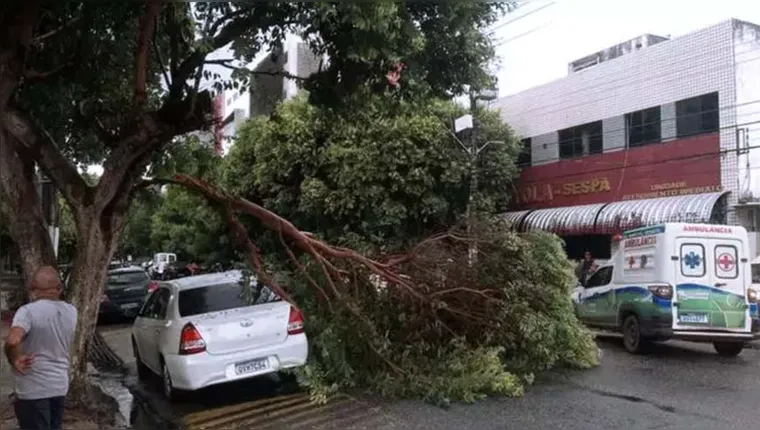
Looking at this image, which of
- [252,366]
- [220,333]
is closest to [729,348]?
[252,366]

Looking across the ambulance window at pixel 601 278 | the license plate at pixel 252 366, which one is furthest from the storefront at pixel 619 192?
the license plate at pixel 252 366

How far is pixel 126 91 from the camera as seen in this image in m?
10.7

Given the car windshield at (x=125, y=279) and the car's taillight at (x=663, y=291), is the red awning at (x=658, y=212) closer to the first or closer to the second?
the car's taillight at (x=663, y=291)

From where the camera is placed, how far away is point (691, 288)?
1158 cm

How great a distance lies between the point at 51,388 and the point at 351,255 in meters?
4.76

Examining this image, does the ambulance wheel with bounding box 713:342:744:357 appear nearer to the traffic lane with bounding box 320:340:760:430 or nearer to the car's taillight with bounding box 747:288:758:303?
the car's taillight with bounding box 747:288:758:303

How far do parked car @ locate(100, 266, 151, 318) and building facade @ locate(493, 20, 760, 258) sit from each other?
37.7ft

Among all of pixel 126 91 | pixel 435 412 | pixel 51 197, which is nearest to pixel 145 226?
pixel 51 197

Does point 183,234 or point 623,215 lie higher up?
point 623,215

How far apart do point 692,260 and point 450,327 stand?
4.78 metres

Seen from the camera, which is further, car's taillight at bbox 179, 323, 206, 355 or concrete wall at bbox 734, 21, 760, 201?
concrete wall at bbox 734, 21, 760, 201

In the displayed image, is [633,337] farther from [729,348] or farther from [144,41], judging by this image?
[144,41]

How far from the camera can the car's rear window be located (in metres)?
8.60

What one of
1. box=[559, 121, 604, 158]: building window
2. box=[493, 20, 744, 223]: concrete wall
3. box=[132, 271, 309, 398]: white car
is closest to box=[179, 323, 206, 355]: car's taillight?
box=[132, 271, 309, 398]: white car
